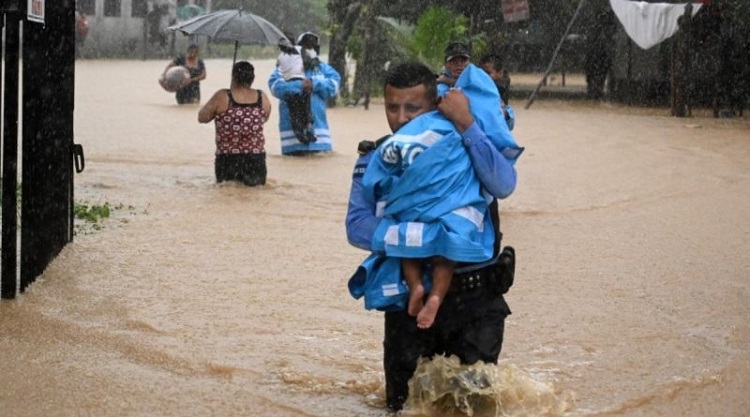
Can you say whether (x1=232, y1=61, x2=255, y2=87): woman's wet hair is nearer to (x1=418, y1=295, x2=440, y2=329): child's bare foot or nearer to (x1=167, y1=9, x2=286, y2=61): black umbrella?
(x1=167, y1=9, x2=286, y2=61): black umbrella

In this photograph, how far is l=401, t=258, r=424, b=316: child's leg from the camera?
4438 millimetres

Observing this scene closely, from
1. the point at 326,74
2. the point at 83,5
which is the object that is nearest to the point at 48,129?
the point at 326,74

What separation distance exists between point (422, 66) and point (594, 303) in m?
3.40

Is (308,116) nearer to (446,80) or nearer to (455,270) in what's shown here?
(446,80)

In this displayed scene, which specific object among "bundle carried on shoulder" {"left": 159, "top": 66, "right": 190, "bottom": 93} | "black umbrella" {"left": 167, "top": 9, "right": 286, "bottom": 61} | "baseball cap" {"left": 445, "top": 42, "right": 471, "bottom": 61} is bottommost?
"bundle carried on shoulder" {"left": 159, "top": 66, "right": 190, "bottom": 93}

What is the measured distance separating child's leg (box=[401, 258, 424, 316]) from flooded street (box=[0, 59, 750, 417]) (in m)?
0.62

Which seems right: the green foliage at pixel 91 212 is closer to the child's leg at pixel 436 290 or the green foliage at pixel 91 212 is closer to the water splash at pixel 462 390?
the water splash at pixel 462 390

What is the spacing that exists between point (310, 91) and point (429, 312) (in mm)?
11000

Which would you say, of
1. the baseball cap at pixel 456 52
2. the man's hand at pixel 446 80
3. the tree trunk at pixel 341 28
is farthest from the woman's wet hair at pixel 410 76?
→ the tree trunk at pixel 341 28

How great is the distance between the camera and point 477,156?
14.6 feet

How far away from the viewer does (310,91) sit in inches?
598

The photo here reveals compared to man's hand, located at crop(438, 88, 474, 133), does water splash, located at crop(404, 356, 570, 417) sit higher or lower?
lower

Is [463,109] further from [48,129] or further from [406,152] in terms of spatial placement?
[48,129]

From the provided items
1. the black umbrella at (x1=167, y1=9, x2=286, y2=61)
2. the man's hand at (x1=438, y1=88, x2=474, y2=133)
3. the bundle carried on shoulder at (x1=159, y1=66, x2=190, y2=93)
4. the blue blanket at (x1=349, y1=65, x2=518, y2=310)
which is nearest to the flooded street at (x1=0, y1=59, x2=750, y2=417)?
the blue blanket at (x1=349, y1=65, x2=518, y2=310)
